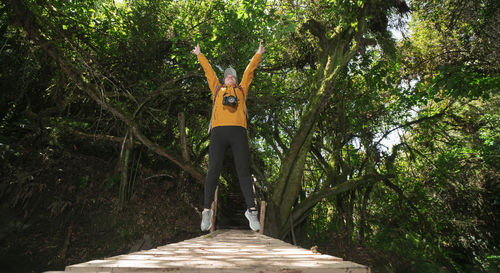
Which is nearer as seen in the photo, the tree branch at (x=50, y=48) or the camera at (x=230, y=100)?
the camera at (x=230, y=100)

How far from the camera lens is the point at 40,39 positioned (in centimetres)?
505

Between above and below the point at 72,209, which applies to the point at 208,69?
above

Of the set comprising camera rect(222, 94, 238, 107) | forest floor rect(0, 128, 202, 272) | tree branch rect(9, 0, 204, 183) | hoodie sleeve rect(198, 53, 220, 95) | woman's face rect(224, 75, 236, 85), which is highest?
tree branch rect(9, 0, 204, 183)

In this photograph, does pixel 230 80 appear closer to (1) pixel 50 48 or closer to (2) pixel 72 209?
(1) pixel 50 48

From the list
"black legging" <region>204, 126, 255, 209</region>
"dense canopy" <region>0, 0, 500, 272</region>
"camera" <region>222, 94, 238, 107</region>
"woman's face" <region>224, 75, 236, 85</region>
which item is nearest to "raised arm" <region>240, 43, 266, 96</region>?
"woman's face" <region>224, 75, 236, 85</region>

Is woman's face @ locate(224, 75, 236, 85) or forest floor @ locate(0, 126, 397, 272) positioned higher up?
woman's face @ locate(224, 75, 236, 85)

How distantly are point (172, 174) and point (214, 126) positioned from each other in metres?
5.28

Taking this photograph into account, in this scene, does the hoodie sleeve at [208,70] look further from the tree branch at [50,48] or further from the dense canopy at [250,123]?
the tree branch at [50,48]

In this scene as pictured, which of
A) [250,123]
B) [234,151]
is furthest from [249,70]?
[250,123]

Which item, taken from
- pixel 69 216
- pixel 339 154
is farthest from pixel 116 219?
pixel 339 154

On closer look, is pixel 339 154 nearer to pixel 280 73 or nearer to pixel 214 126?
pixel 280 73

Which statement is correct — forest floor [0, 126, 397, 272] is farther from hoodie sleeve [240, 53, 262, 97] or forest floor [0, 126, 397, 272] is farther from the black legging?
hoodie sleeve [240, 53, 262, 97]

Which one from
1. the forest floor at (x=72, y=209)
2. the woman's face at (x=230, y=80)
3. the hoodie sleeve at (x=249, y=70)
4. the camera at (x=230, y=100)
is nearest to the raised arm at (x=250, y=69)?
the hoodie sleeve at (x=249, y=70)

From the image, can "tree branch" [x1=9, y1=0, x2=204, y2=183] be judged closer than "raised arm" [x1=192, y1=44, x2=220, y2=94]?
No
